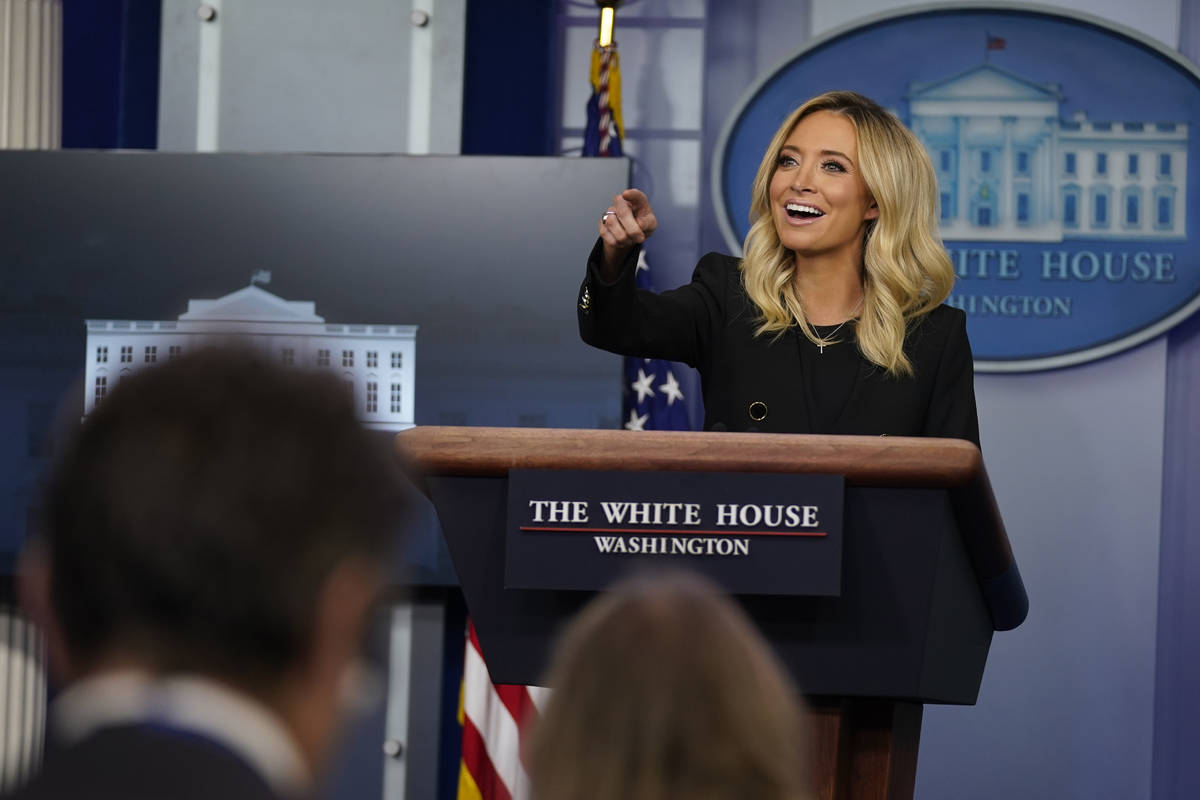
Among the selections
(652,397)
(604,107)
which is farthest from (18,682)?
(604,107)

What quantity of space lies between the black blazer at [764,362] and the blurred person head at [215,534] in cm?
128

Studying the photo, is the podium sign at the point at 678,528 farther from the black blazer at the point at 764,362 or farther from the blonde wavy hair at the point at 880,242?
the blonde wavy hair at the point at 880,242

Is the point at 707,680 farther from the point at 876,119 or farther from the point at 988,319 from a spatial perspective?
the point at 988,319

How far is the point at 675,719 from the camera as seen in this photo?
0.67 metres

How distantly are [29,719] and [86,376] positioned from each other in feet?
3.53

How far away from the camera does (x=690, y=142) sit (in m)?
4.26

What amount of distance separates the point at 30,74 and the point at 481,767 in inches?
98.1

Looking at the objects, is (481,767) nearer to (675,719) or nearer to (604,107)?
(604,107)

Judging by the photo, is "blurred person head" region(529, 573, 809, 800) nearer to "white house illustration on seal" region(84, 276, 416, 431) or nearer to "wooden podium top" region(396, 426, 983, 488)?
"wooden podium top" region(396, 426, 983, 488)

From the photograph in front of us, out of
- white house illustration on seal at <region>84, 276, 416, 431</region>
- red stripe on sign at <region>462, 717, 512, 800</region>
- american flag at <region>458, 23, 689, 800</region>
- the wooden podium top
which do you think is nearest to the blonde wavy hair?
the wooden podium top

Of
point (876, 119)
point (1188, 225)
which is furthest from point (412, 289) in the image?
point (1188, 225)

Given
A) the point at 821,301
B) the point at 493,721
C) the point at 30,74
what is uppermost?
the point at 30,74

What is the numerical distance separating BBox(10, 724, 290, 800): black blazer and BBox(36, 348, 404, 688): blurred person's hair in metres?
0.04

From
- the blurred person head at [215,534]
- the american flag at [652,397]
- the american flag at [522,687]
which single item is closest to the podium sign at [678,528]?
the blurred person head at [215,534]
